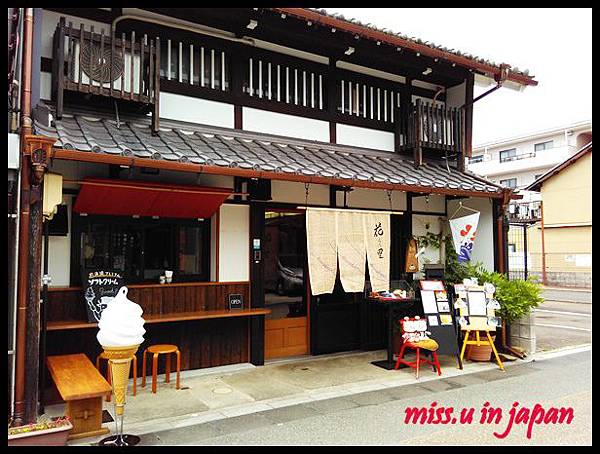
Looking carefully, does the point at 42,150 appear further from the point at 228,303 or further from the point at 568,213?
the point at 568,213

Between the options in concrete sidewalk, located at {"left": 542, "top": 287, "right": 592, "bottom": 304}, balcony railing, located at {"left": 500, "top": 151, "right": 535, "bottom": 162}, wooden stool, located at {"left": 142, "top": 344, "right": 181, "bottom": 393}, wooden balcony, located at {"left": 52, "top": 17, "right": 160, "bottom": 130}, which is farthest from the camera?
balcony railing, located at {"left": 500, "top": 151, "right": 535, "bottom": 162}

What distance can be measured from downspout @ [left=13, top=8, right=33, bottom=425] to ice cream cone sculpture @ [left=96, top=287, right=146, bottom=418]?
2.84 feet

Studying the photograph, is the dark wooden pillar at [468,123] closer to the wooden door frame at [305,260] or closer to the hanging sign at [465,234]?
the hanging sign at [465,234]

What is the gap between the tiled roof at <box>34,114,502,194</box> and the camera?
6.00 m

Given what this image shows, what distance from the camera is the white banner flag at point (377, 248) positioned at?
26.6 ft

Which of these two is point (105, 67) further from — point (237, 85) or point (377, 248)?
point (377, 248)

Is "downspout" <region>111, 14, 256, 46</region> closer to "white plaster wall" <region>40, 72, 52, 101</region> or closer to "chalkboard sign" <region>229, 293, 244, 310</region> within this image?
"white plaster wall" <region>40, 72, 52, 101</region>

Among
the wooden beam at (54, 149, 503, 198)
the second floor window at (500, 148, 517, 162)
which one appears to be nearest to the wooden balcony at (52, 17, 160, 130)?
the wooden beam at (54, 149, 503, 198)

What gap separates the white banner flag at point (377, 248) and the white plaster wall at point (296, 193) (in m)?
1.24

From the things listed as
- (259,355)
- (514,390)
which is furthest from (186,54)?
(514,390)

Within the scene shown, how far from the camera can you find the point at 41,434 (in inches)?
177

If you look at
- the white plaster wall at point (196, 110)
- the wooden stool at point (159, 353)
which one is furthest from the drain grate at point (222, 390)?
the white plaster wall at point (196, 110)

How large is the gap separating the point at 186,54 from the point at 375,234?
13.9ft

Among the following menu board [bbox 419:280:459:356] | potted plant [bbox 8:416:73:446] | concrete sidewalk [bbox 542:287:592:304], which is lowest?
concrete sidewalk [bbox 542:287:592:304]
